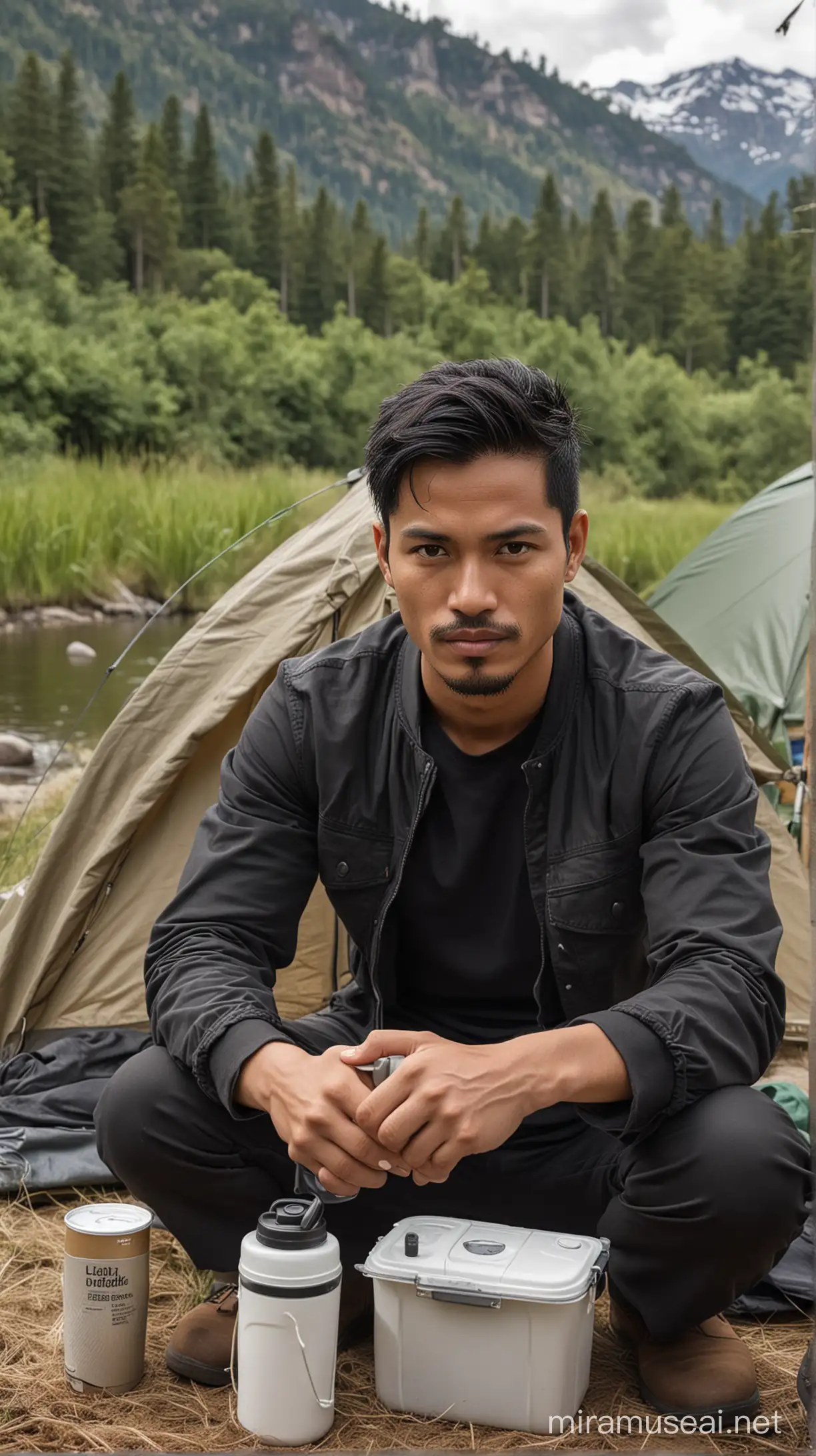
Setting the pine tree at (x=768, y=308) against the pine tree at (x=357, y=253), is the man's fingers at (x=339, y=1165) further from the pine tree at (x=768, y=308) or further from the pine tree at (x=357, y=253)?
the pine tree at (x=768, y=308)

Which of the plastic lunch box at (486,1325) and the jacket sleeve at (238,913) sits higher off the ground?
the jacket sleeve at (238,913)

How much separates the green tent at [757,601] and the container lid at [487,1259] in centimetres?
352

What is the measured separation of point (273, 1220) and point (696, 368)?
1707 centimetres

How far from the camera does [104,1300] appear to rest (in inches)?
75.4

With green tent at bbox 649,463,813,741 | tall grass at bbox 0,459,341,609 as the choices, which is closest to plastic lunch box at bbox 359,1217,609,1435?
green tent at bbox 649,463,813,741

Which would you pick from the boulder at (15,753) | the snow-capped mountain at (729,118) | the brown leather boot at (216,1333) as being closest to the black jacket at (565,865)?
the brown leather boot at (216,1333)

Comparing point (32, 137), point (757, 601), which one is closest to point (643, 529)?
point (32, 137)

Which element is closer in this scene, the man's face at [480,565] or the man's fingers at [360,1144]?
the man's fingers at [360,1144]

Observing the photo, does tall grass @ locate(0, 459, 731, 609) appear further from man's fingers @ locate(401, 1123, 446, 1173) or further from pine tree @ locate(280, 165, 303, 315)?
man's fingers @ locate(401, 1123, 446, 1173)

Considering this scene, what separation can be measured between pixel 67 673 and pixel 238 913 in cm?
654

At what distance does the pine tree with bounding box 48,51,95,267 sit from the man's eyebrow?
1245 cm

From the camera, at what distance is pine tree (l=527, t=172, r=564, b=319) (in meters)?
17.5

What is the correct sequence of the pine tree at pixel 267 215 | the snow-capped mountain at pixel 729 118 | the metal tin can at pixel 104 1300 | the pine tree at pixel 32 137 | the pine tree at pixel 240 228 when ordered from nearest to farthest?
the metal tin can at pixel 104 1300 → the pine tree at pixel 32 137 → the pine tree at pixel 240 228 → the pine tree at pixel 267 215 → the snow-capped mountain at pixel 729 118

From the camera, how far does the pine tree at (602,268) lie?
17766mm
